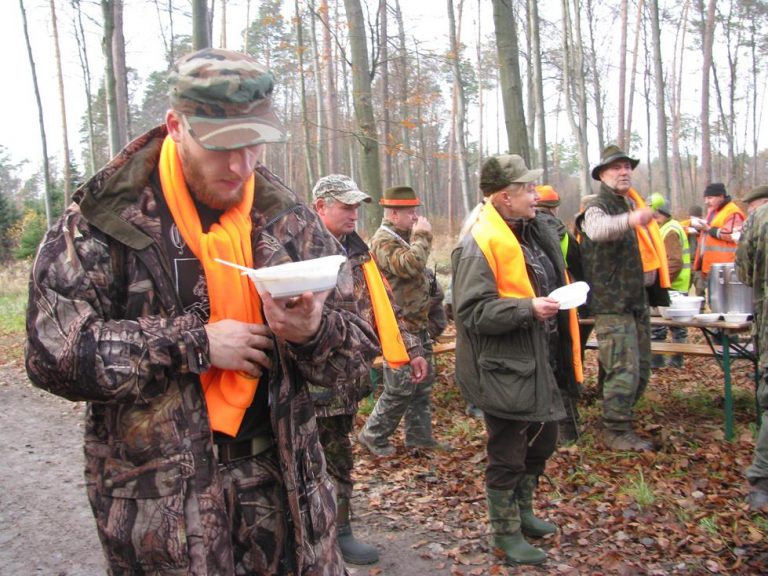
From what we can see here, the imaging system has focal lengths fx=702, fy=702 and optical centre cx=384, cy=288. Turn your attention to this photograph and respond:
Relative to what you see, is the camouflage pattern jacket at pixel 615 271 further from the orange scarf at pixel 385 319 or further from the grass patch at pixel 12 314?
the grass patch at pixel 12 314

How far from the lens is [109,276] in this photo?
1.87m

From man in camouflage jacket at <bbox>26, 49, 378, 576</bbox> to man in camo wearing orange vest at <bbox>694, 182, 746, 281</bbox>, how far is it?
955cm

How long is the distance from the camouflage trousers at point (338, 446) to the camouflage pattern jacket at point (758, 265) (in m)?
2.73

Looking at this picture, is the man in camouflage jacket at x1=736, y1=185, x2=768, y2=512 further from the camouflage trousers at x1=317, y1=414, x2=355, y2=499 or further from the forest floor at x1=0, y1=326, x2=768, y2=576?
the camouflage trousers at x1=317, y1=414, x2=355, y2=499

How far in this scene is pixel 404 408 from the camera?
592 cm

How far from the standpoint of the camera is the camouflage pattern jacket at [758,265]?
4.71 m

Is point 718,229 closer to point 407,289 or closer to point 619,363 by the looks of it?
point 619,363

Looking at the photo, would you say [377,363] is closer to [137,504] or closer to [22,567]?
[22,567]

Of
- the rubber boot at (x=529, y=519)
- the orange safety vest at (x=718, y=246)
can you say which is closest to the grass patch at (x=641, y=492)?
the rubber boot at (x=529, y=519)

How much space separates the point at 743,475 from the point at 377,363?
353 cm

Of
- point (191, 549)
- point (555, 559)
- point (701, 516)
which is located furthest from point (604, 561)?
point (191, 549)

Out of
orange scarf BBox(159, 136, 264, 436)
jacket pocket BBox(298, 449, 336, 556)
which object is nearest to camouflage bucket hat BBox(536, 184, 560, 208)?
jacket pocket BBox(298, 449, 336, 556)

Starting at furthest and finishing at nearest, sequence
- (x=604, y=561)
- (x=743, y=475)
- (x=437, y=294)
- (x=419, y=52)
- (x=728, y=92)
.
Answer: (x=728, y=92) < (x=419, y=52) < (x=437, y=294) < (x=743, y=475) < (x=604, y=561)

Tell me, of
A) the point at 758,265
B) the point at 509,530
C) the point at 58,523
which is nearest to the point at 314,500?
the point at 509,530
